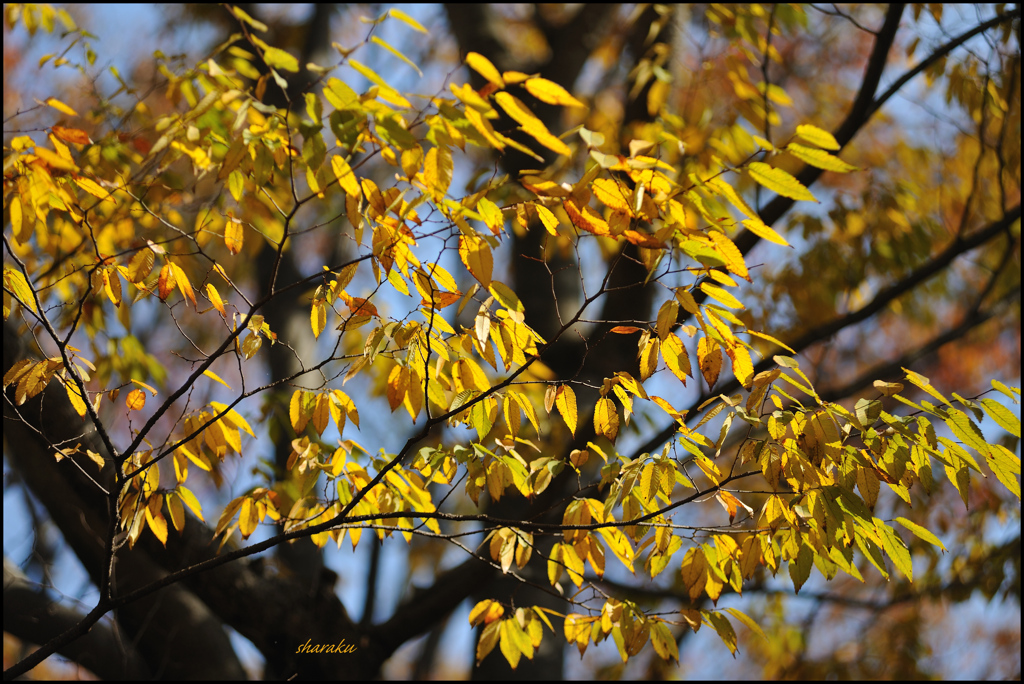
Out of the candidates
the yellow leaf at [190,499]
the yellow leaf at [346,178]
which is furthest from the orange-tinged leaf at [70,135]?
the yellow leaf at [190,499]

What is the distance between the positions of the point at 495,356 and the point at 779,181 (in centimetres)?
71

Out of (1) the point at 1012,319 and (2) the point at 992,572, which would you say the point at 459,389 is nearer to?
(2) the point at 992,572

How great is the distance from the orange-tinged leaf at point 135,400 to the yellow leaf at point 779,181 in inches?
51.9

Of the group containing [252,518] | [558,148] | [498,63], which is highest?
[498,63]

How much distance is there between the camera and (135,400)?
4.65 feet

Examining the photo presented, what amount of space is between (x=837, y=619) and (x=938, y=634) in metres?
2.09

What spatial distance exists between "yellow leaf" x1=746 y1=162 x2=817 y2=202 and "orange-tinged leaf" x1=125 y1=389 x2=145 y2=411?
51.9 inches

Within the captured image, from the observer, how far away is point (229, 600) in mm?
2236

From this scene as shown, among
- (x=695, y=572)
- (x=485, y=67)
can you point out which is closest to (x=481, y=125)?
(x=485, y=67)

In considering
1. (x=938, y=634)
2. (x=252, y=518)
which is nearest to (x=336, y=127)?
(x=252, y=518)

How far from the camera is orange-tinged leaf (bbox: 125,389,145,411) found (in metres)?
1.40

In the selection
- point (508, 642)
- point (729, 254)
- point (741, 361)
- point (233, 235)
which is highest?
point (233, 235)

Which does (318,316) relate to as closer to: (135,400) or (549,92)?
(135,400)

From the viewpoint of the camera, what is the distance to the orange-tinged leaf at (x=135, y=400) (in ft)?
4.58
